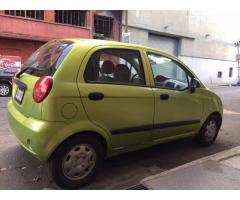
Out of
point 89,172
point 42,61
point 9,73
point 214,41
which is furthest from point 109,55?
point 214,41

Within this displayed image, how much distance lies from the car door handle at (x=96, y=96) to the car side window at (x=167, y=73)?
0.99 meters

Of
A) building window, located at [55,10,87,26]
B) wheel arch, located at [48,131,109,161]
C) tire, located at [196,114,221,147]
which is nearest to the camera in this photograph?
wheel arch, located at [48,131,109,161]

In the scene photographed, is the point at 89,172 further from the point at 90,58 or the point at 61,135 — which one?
the point at 90,58

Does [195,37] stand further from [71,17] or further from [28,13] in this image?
[28,13]

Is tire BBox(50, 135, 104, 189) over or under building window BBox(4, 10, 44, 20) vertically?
under

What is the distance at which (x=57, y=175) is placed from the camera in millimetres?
3258

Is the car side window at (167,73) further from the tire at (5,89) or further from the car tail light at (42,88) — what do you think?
the tire at (5,89)

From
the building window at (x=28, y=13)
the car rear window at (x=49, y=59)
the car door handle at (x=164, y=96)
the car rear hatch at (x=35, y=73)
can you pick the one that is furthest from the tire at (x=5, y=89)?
the car door handle at (x=164, y=96)

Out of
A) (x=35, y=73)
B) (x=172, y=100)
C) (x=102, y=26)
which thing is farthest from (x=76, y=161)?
(x=102, y=26)

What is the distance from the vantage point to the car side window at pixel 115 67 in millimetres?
3434

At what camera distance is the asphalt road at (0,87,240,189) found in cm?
353

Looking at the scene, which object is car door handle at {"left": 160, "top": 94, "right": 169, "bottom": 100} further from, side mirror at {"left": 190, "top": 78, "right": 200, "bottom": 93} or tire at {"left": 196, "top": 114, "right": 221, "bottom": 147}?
tire at {"left": 196, "top": 114, "right": 221, "bottom": 147}

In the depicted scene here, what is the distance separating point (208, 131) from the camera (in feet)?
16.8

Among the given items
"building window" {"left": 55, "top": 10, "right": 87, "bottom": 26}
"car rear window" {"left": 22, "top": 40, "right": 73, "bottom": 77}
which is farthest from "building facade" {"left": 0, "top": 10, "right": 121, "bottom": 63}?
"car rear window" {"left": 22, "top": 40, "right": 73, "bottom": 77}
